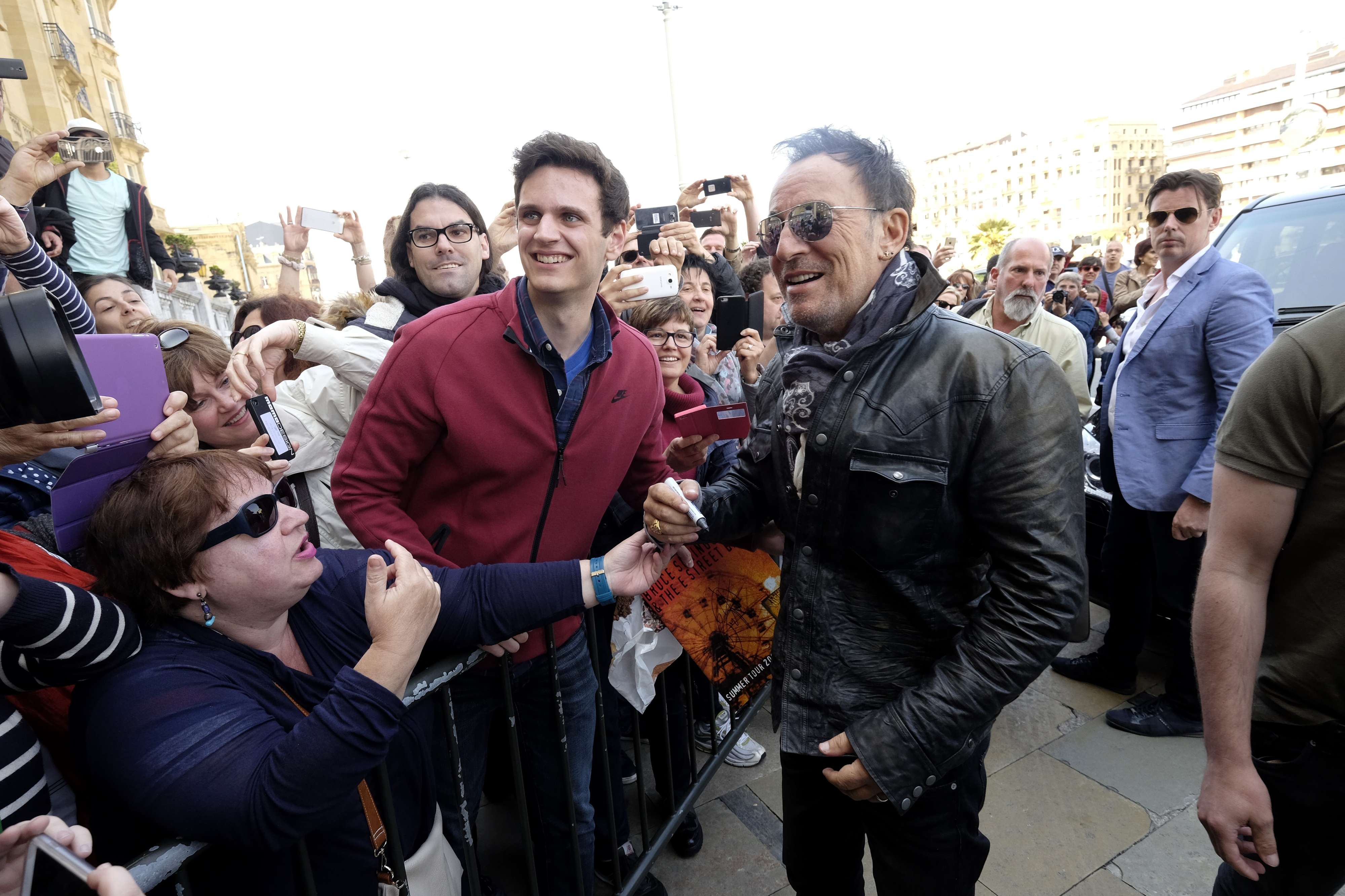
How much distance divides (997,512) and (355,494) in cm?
164

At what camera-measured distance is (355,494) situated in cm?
192

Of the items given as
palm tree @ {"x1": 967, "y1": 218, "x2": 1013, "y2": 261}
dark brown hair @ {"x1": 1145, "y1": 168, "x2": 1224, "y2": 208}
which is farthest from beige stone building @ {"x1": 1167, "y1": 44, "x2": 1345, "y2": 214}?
dark brown hair @ {"x1": 1145, "y1": 168, "x2": 1224, "y2": 208}

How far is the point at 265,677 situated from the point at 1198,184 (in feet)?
14.6

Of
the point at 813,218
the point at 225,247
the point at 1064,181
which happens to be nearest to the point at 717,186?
the point at 813,218

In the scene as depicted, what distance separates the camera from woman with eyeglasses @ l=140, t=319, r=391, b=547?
2270 millimetres

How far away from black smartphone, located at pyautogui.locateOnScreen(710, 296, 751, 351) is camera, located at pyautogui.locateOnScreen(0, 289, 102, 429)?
2.77 metres

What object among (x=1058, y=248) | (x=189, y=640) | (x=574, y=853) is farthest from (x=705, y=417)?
(x=1058, y=248)

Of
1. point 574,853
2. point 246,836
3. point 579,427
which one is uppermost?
point 579,427

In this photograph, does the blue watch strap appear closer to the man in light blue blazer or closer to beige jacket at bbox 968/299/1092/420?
the man in light blue blazer

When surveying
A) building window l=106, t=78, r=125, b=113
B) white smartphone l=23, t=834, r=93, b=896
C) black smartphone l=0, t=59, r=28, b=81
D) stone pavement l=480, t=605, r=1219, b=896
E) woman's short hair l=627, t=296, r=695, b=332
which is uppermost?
building window l=106, t=78, r=125, b=113

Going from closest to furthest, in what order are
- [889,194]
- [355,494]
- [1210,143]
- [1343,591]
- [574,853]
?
1. [1343,591]
2. [889,194]
3. [355,494]
4. [574,853]
5. [1210,143]

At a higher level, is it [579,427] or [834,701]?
[579,427]

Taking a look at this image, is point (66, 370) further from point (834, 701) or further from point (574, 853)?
point (574, 853)

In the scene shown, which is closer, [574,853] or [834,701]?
[834,701]
